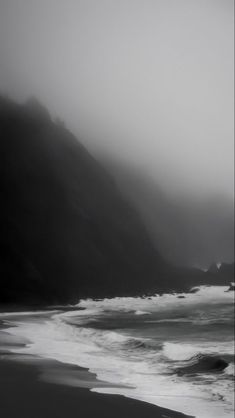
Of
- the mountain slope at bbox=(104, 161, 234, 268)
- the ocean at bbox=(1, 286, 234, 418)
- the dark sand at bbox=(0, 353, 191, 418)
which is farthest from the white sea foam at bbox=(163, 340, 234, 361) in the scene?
the dark sand at bbox=(0, 353, 191, 418)

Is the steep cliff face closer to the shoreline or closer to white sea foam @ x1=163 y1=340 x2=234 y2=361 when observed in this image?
the shoreline

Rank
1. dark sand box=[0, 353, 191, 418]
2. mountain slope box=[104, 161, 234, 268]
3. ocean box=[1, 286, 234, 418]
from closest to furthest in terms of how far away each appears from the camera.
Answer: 1. dark sand box=[0, 353, 191, 418]
2. ocean box=[1, 286, 234, 418]
3. mountain slope box=[104, 161, 234, 268]

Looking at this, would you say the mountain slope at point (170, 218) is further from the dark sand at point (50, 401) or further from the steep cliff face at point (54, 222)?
the dark sand at point (50, 401)

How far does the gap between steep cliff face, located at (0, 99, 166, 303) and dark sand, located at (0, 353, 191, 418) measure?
613mm

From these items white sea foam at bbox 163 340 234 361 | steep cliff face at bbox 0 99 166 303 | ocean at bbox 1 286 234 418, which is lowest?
white sea foam at bbox 163 340 234 361

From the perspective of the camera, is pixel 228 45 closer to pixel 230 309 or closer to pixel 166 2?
pixel 166 2

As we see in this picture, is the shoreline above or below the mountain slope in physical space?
below

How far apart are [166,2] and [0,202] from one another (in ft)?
11.8

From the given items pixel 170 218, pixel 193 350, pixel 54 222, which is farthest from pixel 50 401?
pixel 193 350

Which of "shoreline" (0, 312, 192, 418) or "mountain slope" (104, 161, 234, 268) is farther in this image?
"mountain slope" (104, 161, 234, 268)

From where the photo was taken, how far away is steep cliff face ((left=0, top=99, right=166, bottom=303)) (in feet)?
7.45

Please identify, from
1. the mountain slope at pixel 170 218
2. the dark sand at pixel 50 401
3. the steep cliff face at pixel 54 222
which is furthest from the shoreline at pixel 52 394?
the mountain slope at pixel 170 218

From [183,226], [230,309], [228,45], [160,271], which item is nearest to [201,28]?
[228,45]

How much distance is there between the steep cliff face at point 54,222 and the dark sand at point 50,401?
613 mm
